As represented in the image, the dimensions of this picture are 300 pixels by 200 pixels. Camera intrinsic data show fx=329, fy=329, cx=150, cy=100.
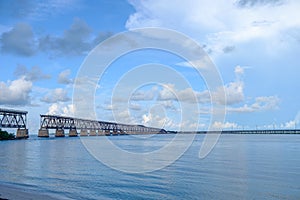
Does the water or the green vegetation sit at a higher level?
the green vegetation

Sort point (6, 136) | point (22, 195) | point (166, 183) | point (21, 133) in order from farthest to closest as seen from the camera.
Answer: point (21, 133) → point (6, 136) → point (166, 183) → point (22, 195)

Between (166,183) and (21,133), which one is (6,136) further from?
(166,183)

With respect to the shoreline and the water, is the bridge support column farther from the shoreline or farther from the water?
the shoreline

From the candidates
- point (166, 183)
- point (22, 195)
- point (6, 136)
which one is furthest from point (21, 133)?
point (22, 195)

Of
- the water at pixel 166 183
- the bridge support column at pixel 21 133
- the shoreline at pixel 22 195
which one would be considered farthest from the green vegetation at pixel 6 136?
the shoreline at pixel 22 195

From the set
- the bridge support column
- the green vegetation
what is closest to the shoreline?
the green vegetation

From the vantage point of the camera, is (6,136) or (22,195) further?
(6,136)

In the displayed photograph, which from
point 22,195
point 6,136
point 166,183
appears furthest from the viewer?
point 6,136

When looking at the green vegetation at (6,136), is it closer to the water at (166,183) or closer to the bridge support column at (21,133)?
the bridge support column at (21,133)

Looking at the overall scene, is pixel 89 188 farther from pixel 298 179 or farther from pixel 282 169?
pixel 282 169

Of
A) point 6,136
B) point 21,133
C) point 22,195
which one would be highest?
point 21,133

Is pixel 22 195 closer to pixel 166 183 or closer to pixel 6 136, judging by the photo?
pixel 166 183

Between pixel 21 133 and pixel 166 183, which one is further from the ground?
pixel 21 133

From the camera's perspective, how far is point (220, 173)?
44875mm
